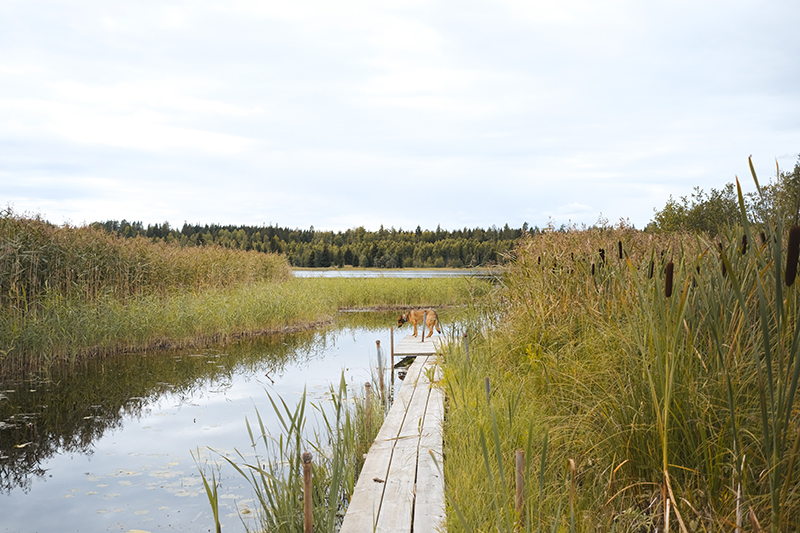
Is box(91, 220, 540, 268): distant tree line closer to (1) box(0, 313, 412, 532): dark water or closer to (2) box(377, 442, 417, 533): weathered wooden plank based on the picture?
(1) box(0, 313, 412, 532): dark water

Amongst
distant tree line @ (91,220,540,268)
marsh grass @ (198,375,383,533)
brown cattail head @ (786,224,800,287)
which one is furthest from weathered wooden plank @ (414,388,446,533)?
distant tree line @ (91,220,540,268)

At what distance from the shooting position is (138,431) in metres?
6.26

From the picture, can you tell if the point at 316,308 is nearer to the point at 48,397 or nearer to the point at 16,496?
the point at 48,397

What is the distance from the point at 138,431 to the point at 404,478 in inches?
171

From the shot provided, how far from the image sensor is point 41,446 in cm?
568

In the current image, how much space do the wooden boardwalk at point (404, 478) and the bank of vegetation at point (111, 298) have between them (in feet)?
10.1

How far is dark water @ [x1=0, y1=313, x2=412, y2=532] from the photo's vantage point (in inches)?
170

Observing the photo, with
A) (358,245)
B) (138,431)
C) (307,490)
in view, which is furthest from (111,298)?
(358,245)

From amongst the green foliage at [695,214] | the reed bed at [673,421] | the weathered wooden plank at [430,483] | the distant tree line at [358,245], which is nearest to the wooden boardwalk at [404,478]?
the weathered wooden plank at [430,483]

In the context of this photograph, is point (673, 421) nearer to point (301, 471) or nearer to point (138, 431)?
point (301, 471)

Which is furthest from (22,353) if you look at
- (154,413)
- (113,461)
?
(113,461)

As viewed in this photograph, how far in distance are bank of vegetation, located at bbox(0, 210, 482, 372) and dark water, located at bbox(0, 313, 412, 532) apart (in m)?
0.71

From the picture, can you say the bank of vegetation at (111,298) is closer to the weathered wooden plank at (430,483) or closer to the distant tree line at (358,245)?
the weathered wooden plank at (430,483)

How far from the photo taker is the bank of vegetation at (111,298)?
9.22m
